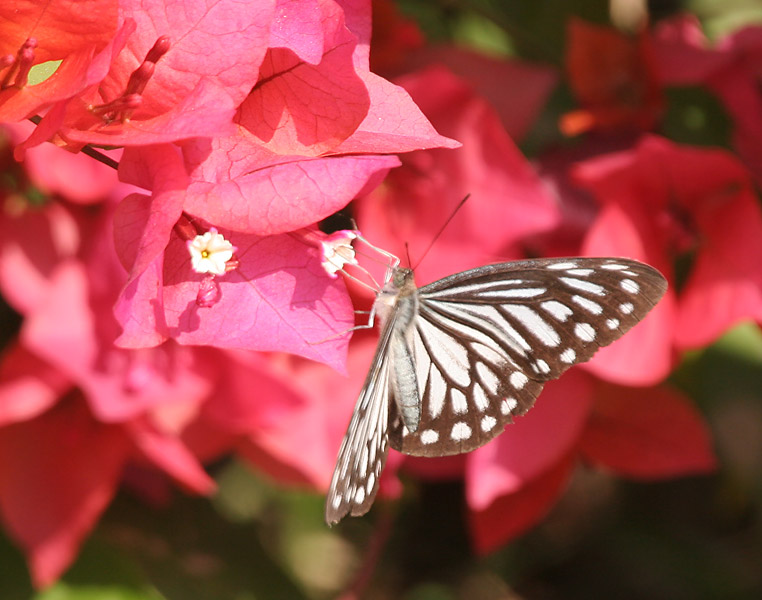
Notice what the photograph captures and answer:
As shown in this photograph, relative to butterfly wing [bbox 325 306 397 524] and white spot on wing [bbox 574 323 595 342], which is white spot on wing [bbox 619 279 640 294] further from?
butterfly wing [bbox 325 306 397 524]

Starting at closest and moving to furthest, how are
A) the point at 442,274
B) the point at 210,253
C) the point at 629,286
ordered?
1. the point at 210,253
2. the point at 629,286
3. the point at 442,274

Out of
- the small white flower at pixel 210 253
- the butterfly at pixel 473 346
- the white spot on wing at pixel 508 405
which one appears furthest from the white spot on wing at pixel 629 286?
the small white flower at pixel 210 253

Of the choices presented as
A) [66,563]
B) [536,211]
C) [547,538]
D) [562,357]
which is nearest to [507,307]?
[562,357]

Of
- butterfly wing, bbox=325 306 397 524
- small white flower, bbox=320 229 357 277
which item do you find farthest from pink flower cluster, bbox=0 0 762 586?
small white flower, bbox=320 229 357 277

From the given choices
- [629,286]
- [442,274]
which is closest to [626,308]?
[629,286]

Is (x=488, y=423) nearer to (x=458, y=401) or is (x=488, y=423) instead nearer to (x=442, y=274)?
(x=458, y=401)

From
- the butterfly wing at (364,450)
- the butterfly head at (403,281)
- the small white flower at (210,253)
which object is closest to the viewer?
the small white flower at (210,253)

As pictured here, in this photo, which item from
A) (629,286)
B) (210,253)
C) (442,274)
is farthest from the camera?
(442,274)

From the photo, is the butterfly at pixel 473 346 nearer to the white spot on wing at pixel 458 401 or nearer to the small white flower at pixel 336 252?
the white spot on wing at pixel 458 401
